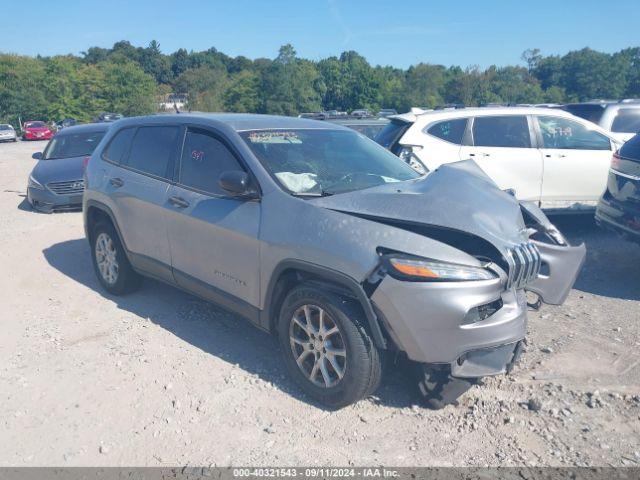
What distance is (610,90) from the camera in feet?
126

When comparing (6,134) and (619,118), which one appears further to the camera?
(6,134)

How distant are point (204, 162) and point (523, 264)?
99.7 inches

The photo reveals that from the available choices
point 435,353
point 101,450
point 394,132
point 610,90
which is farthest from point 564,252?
point 610,90

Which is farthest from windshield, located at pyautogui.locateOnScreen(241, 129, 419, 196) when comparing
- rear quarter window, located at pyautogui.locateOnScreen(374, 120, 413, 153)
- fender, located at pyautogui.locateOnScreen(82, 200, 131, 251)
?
rear quarter window, located at pyautogui.locateOnScreen(374, 120, 413, 153)

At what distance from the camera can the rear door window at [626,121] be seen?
8.58 m

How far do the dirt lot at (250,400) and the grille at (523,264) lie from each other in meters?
0.81

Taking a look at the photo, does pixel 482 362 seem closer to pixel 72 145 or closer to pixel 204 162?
pixel 204 162

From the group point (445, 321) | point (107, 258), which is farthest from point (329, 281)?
point (107, 258)

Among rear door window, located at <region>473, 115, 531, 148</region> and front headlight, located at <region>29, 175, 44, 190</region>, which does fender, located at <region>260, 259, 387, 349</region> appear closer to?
rear door window, located at <region>473, 115, 531, 148</region>

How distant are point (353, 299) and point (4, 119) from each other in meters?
63.8

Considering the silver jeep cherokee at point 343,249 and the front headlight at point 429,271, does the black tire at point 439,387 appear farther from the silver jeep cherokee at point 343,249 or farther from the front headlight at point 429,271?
the front headlight at point 429,271

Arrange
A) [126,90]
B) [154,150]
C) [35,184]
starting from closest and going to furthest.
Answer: [154,150] → [35,184] → [126,90]

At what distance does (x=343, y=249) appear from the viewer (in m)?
3.33

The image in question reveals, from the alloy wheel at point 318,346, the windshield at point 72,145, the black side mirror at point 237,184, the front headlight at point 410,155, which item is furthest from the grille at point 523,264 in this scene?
the windshield at point 72,145
